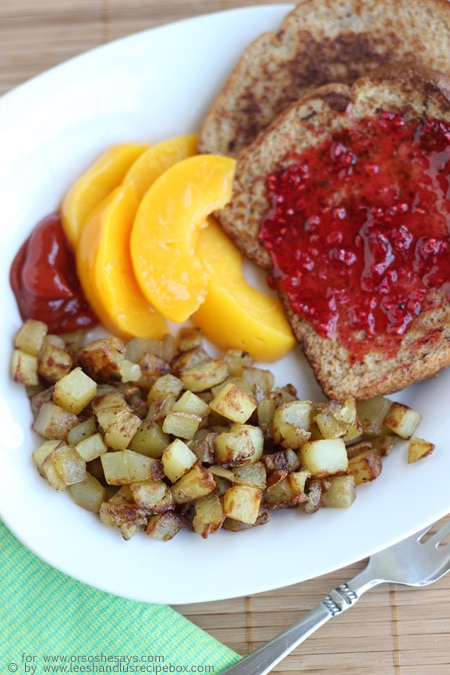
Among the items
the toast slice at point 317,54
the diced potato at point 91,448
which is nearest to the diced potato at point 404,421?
the diced potato at point 91,448

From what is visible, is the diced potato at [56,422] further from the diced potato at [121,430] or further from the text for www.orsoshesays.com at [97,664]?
the text for www.orsoshesays.com at [97,664]

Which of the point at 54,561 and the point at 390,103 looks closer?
the point at 54,561

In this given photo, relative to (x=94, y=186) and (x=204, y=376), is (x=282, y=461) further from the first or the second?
(x=94, y=186)

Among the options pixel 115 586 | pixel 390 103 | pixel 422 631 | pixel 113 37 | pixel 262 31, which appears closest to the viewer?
pixel 115 586

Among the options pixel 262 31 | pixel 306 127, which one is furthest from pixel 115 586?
pixel 262 31

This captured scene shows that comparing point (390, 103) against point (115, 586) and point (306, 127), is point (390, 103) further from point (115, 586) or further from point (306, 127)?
point (115, 586)

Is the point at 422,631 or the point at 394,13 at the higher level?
the point at 394,13

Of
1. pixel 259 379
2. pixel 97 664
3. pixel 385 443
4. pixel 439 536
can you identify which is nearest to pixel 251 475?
pixel 259 379
